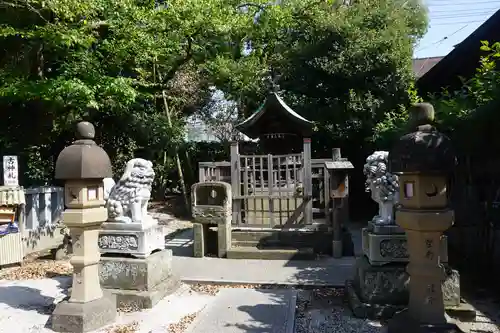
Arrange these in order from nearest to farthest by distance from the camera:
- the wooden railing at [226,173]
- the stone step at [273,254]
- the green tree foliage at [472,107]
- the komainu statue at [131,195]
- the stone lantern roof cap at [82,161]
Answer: the stone lantern roof cap at [82,161] < the green tree foliage at [472,107] < the komainu statue at [131,195] < the stone step at [273,254] < the wooden railing at [226,173]

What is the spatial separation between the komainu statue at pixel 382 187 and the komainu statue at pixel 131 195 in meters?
3.31

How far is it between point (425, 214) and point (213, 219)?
584cm

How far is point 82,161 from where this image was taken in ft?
15.7

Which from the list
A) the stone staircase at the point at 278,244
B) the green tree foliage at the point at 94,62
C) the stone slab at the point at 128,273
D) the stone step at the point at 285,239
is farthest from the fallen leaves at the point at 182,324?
the green tree foliage at the point at 94,62

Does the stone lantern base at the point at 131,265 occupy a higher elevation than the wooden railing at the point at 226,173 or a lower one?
lower

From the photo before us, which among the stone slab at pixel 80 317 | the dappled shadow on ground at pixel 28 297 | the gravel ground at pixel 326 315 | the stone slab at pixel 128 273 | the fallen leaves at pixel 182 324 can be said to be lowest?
the gravel ground at pixel 326 315

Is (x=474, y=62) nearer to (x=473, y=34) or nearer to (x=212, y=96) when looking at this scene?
(x=473, y=34)

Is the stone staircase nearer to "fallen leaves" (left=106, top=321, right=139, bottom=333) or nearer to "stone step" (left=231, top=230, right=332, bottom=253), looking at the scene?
"stone step" (left=231, top=230, right=332, bottom=253)

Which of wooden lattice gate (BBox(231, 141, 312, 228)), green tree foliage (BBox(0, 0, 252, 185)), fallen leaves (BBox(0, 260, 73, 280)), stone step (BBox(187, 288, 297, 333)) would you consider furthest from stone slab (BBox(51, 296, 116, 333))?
green tree foliage (BBox(0, 0, 252, 185))

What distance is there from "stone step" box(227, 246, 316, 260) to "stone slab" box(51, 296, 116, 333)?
393 centimetres

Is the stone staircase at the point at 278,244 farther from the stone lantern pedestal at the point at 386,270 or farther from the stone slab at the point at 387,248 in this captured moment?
the stone slab at the point at 387,248

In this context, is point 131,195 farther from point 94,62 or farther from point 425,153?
point 94,62

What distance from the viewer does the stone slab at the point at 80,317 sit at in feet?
15.3

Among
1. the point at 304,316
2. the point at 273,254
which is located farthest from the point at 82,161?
the point at 273,254
